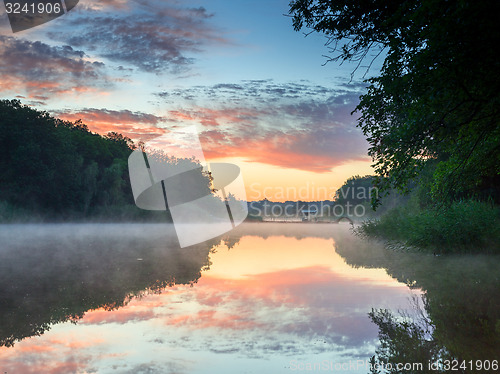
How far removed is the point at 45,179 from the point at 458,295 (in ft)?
179

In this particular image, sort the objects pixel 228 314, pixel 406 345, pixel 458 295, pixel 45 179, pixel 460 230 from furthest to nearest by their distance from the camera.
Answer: pixel 45 179 → pixel 460 230 → pixel 458 295 → pixel 228 314 → pixel 406 345

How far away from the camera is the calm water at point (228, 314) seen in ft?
20.3

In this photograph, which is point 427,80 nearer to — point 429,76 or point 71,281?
point 429,76

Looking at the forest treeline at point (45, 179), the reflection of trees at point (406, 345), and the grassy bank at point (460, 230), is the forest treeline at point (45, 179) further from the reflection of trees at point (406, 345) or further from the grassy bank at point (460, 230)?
the reflection of trees at point (406, 345)

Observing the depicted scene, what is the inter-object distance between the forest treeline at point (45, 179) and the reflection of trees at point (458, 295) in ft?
146

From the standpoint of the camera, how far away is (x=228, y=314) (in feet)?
29.4

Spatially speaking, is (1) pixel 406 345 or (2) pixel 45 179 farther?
(2) pixel 45 179

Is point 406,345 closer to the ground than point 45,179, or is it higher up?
higher up

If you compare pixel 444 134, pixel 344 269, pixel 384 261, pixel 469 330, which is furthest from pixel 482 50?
pixel 384 261

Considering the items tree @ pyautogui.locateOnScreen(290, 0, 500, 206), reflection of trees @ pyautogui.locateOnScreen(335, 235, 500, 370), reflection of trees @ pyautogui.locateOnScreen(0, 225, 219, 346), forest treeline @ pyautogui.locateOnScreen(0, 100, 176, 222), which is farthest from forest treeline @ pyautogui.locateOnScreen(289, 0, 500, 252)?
forest treeline @ pyautogui.locateOnScreen(0, 100, 176, 222)

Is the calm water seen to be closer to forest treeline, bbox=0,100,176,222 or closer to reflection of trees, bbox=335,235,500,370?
reflection of trees, bbox=335,235,500,370

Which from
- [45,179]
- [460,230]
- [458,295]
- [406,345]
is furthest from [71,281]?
[45,179]

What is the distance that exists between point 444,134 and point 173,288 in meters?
8.63

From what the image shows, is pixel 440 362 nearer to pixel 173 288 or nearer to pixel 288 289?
pixel 288 289
